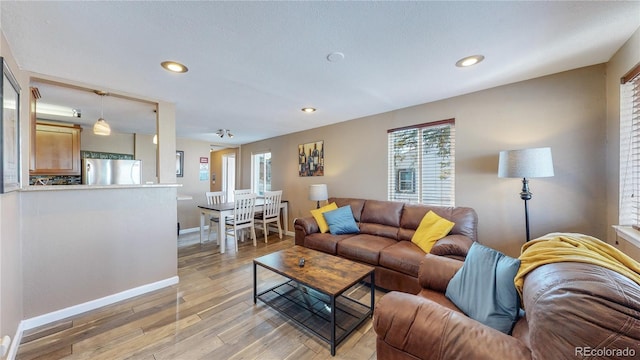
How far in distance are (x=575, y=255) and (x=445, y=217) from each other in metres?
1.81

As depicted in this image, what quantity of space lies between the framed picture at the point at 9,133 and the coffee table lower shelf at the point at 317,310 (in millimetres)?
2009

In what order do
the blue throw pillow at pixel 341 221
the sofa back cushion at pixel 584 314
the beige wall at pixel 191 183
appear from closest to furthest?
the sofa back cushion at pixel 584 314 → the blue throw pillow at pixel 341 221 → the beige wall at pixel 191 183

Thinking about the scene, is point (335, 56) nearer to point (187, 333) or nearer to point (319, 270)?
point (319, 270)

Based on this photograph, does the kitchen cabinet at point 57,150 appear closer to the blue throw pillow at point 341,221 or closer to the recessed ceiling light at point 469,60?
the blue throw pillow at point 341,221

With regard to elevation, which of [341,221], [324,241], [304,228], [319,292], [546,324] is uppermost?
[546,324]

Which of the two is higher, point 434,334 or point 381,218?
point 381,218

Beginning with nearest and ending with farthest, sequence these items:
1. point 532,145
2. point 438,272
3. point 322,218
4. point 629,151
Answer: point 438,272 < point 629,151 < point 532,145 < point 322,218

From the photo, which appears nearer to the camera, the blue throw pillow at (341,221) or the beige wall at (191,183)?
the blue throw pillow at (341,221)

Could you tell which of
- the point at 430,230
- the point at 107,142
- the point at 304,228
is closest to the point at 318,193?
the point at 304,228

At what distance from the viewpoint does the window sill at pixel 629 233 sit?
1499 mm

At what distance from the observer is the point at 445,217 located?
8.62ft

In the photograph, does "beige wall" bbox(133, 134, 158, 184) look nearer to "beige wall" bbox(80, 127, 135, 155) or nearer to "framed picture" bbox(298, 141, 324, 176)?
"beige wall" bbox(80, 127, 135, 155)

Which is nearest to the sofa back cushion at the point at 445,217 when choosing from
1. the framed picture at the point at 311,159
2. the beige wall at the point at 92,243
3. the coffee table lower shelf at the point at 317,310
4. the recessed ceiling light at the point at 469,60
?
the coffee table lower shelf at the point at 317,310

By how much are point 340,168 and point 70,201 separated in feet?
11.0
